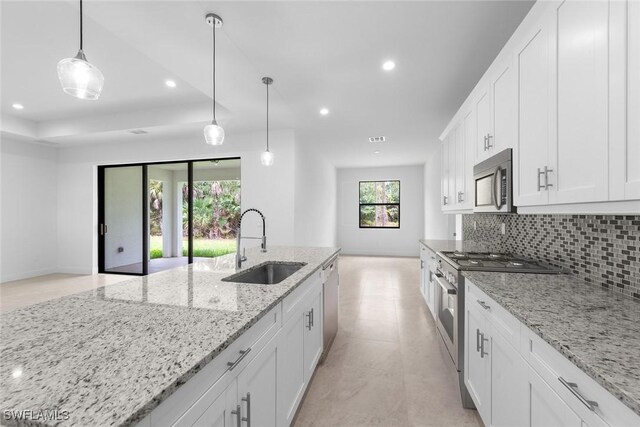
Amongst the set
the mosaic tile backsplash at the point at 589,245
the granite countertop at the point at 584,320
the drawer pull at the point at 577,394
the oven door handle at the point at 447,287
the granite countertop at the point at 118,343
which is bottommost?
the oven door handle at the point at 447,287

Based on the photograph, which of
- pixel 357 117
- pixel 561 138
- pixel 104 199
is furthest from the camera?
pixel 104 199

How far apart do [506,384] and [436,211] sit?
5138 mm

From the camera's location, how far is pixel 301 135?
15.3 feet

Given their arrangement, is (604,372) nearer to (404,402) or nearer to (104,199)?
(404,402)

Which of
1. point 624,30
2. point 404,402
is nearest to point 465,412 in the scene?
point 404,402

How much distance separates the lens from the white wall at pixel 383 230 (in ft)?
26.0

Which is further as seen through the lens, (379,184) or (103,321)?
(379,184)

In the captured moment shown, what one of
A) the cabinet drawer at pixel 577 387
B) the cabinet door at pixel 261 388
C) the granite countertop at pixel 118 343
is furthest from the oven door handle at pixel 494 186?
the cabinet door at pixel 261 388

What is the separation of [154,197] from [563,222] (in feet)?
20.9

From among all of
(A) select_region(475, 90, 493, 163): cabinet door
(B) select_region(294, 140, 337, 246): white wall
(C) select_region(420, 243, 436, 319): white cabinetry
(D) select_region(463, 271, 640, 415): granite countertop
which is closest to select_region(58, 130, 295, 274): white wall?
(B) select_region(294, 140, 337, 246): white wall

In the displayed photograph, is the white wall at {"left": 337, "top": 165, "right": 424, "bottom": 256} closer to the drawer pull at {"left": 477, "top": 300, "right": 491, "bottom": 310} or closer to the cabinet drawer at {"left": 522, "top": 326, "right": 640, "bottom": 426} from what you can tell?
the drawer pull at {"left": 477, "top": 300, "right": 491, "bottom": 310}

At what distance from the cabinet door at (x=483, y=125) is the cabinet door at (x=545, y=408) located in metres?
1.64

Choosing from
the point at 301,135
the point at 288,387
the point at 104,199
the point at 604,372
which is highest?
the point at 301,135

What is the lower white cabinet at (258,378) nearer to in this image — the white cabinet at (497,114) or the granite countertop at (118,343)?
the granite countertop at (118,343)
